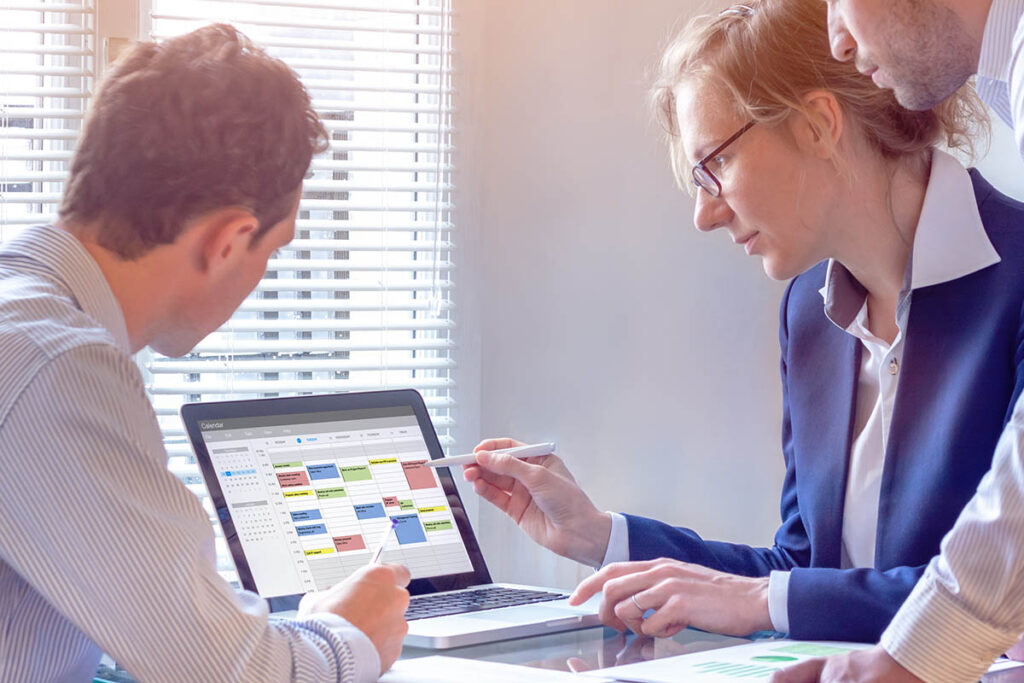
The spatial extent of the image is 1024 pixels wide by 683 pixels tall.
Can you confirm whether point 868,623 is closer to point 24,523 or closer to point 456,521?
point 456,521

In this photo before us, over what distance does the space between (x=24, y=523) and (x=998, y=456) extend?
807 mm

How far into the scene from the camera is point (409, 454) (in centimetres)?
174

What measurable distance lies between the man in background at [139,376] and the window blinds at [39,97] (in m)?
1.16

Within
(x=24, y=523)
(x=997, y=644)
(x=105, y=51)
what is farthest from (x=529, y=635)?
(x=105, y=51)

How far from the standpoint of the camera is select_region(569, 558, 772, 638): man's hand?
141cm

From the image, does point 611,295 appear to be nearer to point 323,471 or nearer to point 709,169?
point 709,169

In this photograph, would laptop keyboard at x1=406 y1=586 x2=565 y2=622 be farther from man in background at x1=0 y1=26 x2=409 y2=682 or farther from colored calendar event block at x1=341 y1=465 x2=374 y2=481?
man in background at x1=0 y1=26 x2=409 y2=682

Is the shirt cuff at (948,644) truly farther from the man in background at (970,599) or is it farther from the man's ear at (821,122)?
the man's ear at (821,122)

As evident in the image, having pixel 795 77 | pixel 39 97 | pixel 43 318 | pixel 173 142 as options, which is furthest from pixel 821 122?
pixel 39 97

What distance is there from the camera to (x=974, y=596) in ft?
3.34

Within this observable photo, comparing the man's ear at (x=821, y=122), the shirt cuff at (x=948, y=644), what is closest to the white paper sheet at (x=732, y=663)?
the shirt cuff at (x=948, y=644)

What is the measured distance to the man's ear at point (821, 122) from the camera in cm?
165

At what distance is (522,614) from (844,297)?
2.24 ft

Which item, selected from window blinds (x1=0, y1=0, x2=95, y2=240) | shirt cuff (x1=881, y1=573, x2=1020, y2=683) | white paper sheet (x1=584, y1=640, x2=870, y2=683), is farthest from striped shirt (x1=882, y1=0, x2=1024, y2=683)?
window blinds (x1=0, y1=0, x2=95, y2=240)
